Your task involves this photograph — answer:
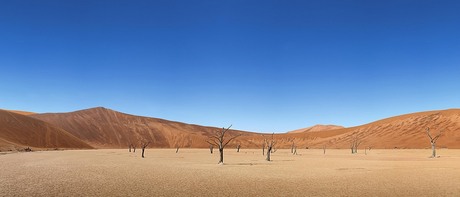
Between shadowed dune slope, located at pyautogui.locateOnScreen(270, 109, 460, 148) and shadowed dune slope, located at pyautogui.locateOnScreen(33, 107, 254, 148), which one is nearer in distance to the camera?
shadowed dune slope, located at pyautogui.locateOnScreen(270, 109, 460, 148)

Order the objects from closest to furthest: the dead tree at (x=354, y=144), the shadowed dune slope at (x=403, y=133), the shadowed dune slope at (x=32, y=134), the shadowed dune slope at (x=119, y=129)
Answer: the dead tree at (x=354, y=144) → the shadowed dune slope at (x=32, y=134) → the shadowed dune slope at (x=403, y=133) → the shadowed dune slope at (x=119, y=129)

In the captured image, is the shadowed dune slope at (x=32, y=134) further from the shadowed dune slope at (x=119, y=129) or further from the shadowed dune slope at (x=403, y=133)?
the shadowed dune slope at (x=403, y=133)

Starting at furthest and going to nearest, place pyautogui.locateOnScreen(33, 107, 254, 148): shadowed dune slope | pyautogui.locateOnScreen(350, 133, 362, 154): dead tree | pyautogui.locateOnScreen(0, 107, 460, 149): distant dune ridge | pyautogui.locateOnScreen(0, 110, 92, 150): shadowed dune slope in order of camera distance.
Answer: pyautogui.locateOnScreen(33, 107, 254, 148): shadowed dune slope
pyautogui.locateOnScreen(0, 107, 460, 149): distant dune ridge
pyautogui.locateOnScreen(0, 110, 92, 150): shadowed dune slope
pyautogui.locateOnScreen(350, 133, 362, 154): dead tree

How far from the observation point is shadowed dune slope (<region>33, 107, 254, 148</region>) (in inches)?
5714

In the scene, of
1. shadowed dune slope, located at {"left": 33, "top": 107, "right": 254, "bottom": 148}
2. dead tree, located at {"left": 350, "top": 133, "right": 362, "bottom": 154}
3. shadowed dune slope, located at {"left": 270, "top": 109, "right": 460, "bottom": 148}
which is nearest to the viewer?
dead tree, located at {"left": 350, "top": 133, "right": 362, "bottom": 154}

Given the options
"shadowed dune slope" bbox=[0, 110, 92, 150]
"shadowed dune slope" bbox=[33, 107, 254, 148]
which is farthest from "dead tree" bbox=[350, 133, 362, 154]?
"shadowed dune slope" bbox=[0, 110, 92, 150]

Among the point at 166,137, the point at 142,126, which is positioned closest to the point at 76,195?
the point at 166,137

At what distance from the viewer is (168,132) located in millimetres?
165375

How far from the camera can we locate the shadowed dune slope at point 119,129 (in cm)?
14512

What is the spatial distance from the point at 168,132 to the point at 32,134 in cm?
7020

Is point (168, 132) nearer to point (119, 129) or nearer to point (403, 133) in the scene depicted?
point (119, 129)

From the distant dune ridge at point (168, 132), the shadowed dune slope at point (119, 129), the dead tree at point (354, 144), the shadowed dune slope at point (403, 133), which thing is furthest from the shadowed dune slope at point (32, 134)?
the shadowed dune slope at point (403, 133)

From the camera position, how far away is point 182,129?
17750 cm

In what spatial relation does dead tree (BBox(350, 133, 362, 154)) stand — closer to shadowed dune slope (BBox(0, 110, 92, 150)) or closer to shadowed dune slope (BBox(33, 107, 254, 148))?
shadowed dune slope (BBox(33, 107, 254, 148))
